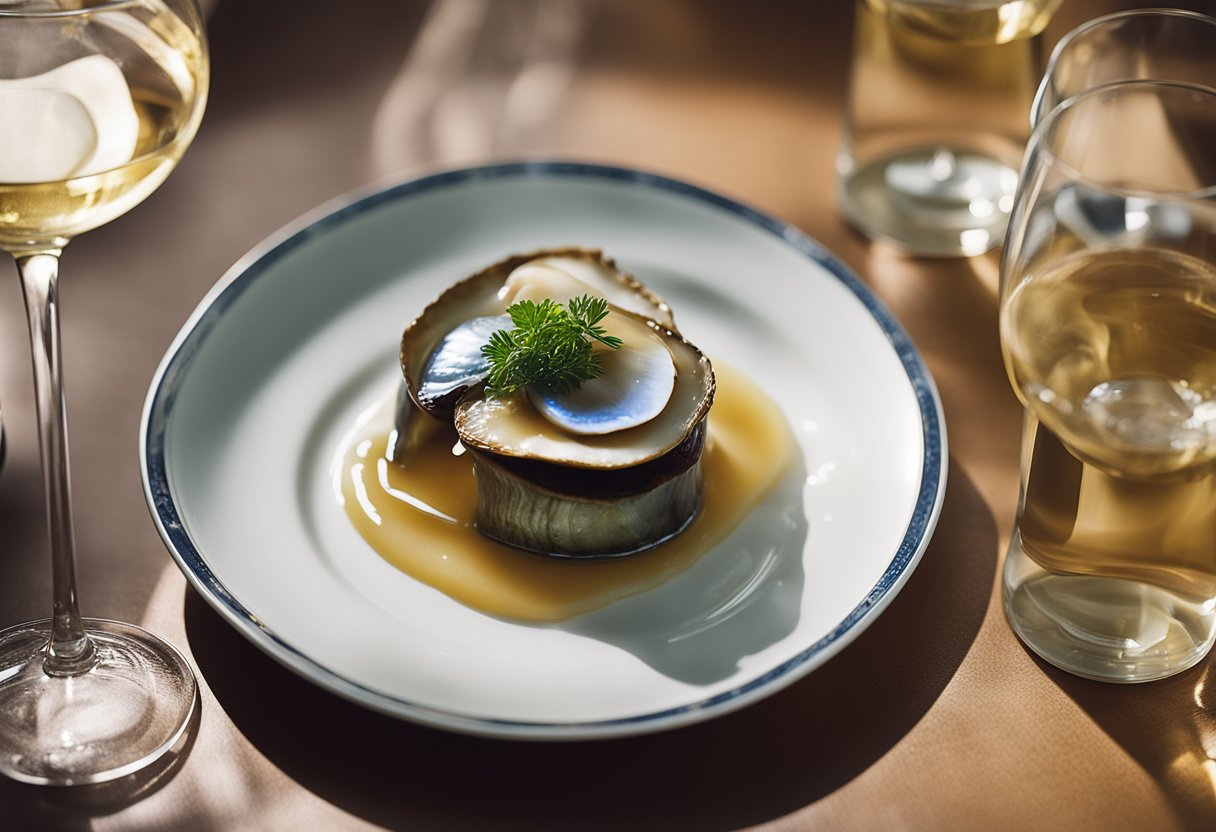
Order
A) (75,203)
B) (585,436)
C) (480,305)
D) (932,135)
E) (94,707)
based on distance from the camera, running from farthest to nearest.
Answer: (932,135)
(480,305)
(585,436)
(94,707)
(75,203)

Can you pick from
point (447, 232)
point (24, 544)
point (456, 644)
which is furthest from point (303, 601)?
point (447, 232)

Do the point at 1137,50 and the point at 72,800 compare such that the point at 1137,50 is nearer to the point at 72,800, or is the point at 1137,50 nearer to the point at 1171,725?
the point at 1171,725

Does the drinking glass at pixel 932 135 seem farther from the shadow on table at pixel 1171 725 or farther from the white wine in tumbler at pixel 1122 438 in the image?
the shadow on table at pixel 1171 725

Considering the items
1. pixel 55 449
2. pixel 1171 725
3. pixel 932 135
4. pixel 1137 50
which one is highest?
pixel 1137 50

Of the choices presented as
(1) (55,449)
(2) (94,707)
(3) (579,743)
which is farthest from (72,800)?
(3) (579,743)

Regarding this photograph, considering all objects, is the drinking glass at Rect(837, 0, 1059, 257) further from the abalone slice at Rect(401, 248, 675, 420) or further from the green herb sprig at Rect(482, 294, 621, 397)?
the green herb sprig at Rect(482, 294, 621, 397)

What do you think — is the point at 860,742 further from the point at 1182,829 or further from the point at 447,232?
the point at 447,232
